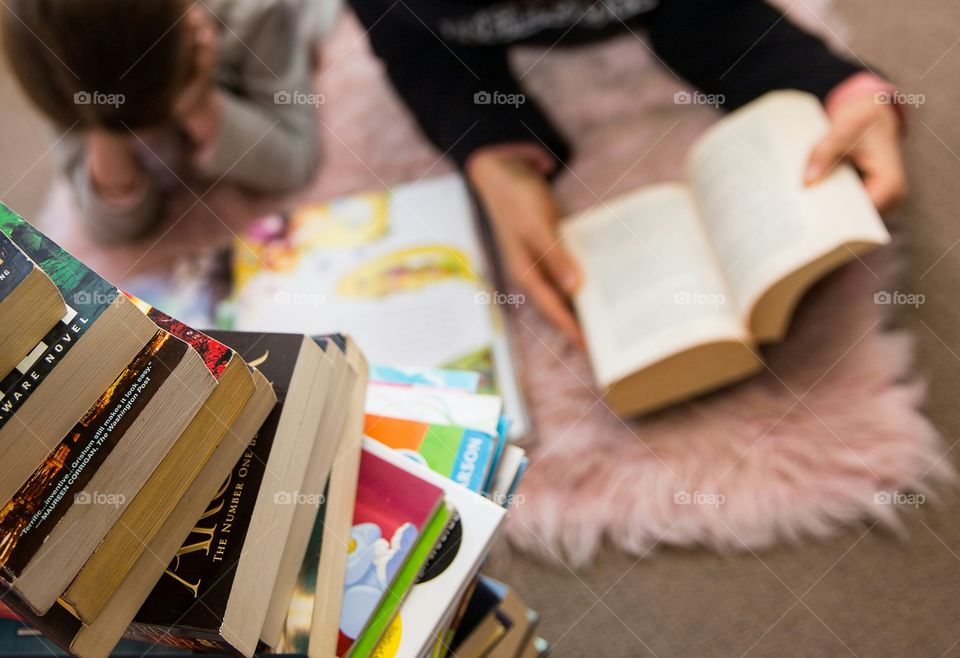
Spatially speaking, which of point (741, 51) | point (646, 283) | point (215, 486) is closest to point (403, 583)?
point (215, 486)

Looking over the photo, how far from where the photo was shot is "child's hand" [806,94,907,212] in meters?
0.76

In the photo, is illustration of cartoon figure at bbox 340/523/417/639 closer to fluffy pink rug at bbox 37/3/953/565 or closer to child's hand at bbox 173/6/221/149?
fluffy pink rug at bbox 37/3/953/565

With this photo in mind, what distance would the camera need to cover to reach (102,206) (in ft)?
3.62

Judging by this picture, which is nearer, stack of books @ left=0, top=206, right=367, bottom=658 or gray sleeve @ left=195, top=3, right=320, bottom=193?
stack of books @ left=0, top=206, right=367, bottom=658

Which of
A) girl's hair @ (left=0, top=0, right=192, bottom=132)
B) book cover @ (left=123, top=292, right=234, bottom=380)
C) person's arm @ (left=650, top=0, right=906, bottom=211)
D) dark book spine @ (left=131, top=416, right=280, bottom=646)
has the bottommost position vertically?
dark book spine @ (left=131, top=416, right=280, bottom=646)

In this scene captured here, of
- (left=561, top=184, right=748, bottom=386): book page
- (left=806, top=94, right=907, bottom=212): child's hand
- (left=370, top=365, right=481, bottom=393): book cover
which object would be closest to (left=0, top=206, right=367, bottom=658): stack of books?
(left=370, top=365, right=481, bottom=393): book cover

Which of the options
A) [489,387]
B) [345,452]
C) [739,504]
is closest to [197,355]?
[345,452]

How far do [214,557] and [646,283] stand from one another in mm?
549

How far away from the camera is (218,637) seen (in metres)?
0.44

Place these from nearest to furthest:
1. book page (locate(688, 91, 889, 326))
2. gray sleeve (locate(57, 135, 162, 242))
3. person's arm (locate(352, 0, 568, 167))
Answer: book page (locate(688, 91, 889, 326))
person's arm (locate(352, 0, 568, 167))
gray sleeve (locate(57, 135, 162, 242))

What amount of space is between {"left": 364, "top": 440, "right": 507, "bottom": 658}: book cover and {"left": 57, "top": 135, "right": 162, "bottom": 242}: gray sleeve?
76 cm

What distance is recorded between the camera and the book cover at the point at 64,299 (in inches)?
15.0

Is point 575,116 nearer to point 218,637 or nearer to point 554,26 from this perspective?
point 554,26

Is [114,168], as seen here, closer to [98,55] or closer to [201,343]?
[98,55]
